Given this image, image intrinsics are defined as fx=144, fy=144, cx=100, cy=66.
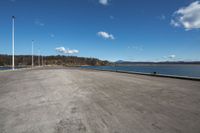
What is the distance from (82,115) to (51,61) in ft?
583

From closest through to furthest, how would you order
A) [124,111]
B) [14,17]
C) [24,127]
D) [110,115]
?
[24,127], [110,115], [124,111], [14,17]

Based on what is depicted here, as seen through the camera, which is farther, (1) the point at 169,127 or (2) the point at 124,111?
(2) the point at 124,111

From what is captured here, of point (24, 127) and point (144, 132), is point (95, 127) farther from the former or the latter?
point (24, 127)

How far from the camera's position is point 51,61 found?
172125 mm

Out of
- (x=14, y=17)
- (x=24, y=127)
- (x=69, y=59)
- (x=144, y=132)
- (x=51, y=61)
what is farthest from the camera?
(x=69, y=59)

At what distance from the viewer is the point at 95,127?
3.29 metres

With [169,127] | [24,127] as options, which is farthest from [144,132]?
[24,127]

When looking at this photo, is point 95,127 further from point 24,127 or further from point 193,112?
point 193,112

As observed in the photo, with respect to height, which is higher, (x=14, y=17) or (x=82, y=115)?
(x=14, y=17)

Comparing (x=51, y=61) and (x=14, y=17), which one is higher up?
(x=14, y=17)

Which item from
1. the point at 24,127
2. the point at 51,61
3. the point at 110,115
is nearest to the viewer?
the point at 24,127

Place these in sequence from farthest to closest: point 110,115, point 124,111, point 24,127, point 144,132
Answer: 1. point 124,111
2. point 110,115
3. point 24,127
4. point 144,132

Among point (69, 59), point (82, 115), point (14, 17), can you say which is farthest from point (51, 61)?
point (82, 115)

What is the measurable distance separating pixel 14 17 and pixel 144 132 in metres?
35.7
